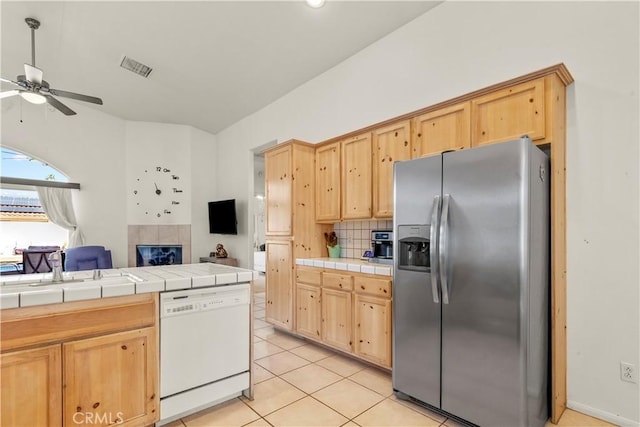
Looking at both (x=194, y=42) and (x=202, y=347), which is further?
(x=194, y=42)

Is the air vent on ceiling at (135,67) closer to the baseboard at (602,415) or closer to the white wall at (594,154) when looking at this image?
the white wall at (594,154)

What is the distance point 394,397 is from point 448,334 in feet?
2.46

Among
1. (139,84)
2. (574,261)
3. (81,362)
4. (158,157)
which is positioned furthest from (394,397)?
(158,157)

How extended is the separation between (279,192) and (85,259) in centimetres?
326

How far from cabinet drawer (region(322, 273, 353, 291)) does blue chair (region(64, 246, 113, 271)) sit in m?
3.70

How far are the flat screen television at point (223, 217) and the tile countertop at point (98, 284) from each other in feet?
11.9

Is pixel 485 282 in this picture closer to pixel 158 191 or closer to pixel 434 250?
pixel 434 250

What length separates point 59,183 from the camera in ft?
18.3

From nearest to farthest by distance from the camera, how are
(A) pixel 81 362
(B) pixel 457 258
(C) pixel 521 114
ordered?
(A) pixel 81 362
(B) pixel 457 258
(C) pixel 521 114

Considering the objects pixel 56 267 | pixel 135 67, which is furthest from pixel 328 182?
pixel 135 67

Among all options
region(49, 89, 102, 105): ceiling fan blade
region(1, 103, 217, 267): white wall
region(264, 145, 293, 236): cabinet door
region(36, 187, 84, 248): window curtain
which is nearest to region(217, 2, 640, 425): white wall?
region(264, 145, 293, 236): cabinet door

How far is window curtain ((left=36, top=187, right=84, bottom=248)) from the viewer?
5.47 m

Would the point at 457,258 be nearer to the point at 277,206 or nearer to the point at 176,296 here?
the point at 176,296

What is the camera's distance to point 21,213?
211 inches
